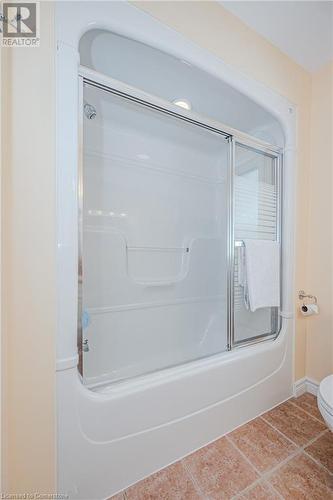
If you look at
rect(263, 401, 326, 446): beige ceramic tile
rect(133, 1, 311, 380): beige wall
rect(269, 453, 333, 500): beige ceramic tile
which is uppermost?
rect(133, 1, 311, 380): beige wall

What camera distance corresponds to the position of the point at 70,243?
2.94 ft

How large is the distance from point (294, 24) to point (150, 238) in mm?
1743

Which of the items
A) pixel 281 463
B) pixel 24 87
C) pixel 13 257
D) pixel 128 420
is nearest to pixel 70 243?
pixel 13 257

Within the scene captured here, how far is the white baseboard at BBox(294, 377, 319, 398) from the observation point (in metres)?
1.71

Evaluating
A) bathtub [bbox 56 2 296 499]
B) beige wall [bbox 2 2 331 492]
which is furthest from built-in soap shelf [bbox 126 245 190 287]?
beige wall [bbox 2 2 331 492]

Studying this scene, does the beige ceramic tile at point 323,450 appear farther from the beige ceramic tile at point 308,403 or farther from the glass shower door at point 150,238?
the glass shower door at point 150,238

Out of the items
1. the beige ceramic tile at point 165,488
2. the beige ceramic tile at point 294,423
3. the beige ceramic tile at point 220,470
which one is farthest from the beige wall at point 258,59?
the beige ceramic tile at point 165,488

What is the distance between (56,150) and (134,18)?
0.78 metres

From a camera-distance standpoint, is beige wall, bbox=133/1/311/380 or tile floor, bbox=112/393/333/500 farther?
beige wall, bbox=133/1/311/380

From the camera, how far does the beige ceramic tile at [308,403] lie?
154 cm

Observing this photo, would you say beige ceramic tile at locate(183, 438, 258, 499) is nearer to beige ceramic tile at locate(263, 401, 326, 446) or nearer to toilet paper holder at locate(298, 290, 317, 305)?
beige ceramic tile at locate(263, 401, 326, 446)

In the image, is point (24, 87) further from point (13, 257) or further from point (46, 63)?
point (13, 257)

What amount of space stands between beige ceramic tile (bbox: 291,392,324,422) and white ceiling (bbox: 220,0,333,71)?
2516 mm

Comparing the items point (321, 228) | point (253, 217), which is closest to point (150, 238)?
point (253, 217)
